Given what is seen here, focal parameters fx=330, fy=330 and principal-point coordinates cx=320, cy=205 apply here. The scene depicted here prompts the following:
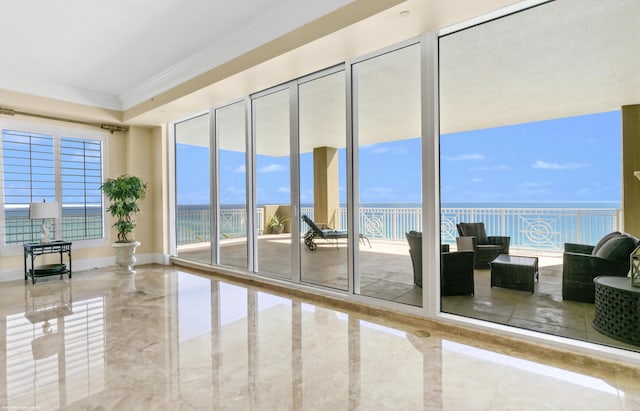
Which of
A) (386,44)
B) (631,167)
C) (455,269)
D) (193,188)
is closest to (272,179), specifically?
(193,188)

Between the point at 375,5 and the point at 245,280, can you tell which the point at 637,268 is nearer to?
the point at 375,5

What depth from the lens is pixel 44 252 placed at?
17.9 feet

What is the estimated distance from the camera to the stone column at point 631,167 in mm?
2520

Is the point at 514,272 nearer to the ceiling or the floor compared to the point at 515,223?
nearer to the floor

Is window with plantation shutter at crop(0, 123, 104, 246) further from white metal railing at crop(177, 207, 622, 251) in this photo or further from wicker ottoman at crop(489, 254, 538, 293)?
wicker ottoman at crop(489, 254, 538, 293)

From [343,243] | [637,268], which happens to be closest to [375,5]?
[343,243]

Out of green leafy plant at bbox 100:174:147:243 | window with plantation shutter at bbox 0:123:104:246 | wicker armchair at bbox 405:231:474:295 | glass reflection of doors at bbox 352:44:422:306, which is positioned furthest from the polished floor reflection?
window with plantation shutter at bbox 0:123:104:246

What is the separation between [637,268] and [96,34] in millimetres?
5817

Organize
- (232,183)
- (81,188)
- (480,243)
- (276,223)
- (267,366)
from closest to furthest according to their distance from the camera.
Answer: (267,366)
(480,243)
(276,223)
(232,183)
(81,188)

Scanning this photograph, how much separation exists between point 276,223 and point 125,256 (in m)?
3.04

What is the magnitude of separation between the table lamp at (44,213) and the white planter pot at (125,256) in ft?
3.28

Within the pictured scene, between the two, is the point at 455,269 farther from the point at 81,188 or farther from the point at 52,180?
the point at 52,180

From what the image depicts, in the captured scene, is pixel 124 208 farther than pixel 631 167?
Yes

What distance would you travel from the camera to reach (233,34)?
3.99m
